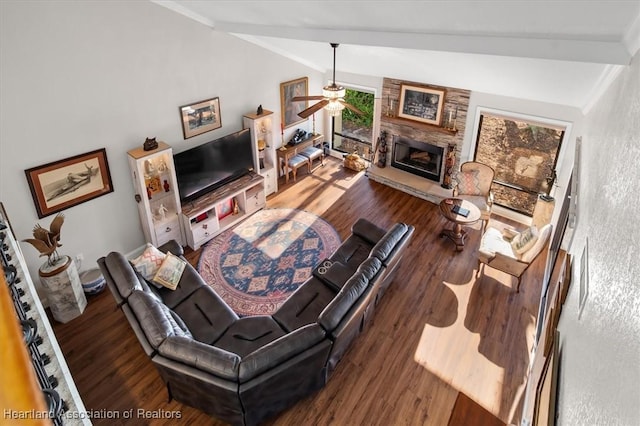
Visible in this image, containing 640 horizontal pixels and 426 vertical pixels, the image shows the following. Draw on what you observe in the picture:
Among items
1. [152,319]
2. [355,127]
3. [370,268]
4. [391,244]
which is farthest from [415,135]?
[152,319]

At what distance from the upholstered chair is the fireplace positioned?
0.75 m

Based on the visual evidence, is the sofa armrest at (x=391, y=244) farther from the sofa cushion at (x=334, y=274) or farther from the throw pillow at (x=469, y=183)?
the throw pillow at (x=469, y=183)

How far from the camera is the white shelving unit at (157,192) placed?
5284 mm

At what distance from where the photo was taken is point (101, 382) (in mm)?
4098

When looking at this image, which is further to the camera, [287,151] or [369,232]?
[287,151]

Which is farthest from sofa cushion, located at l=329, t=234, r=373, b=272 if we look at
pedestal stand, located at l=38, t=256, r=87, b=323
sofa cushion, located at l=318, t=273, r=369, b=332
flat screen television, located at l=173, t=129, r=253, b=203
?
pedestal stand, located at l=38, t=256, r=87, b=323

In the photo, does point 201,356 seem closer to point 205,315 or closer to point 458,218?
point 205,315

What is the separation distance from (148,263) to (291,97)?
4.56 m

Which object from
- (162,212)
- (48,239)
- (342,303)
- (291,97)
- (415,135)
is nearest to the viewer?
(342,303)

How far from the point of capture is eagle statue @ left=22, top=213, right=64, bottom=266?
4330mm

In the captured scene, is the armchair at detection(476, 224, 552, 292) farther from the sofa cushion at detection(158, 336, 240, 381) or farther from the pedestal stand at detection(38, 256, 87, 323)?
the pedestal stand at detection(38, 256, 87, 323)

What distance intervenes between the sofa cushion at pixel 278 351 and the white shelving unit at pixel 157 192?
3133mm

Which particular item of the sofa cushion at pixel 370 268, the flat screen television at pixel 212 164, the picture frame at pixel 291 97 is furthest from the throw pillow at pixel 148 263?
the picture frame at pixel 291 97

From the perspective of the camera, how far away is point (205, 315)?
4.38 meters
